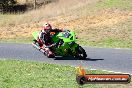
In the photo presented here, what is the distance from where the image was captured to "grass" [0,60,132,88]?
12727mm

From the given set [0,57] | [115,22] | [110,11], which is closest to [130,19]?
[115,22]

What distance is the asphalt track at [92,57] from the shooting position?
17.3 meters

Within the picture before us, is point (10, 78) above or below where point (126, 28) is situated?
above

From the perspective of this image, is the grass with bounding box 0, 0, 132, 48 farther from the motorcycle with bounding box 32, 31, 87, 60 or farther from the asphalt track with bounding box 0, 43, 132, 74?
the motorcycle with bounding box 32, 31, 87, 60

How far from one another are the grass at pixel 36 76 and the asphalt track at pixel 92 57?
146 centimetres

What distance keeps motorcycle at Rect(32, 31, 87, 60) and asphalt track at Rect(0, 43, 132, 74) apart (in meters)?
0.27

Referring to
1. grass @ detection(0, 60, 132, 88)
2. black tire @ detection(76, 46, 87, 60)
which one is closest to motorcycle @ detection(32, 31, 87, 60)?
black tire @ detection(76, 46, 87, 60)

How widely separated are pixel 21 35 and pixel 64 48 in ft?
40.6

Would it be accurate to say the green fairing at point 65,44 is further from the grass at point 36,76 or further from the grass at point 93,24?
the grass at point 93,24

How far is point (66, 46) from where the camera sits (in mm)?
19531

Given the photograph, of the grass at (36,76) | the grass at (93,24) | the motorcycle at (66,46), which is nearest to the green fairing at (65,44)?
the motorcycle at (66,46)

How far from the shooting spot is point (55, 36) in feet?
66.2

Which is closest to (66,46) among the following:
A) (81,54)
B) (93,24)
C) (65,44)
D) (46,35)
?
(65,44)

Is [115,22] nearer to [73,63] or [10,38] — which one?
[10,38]
